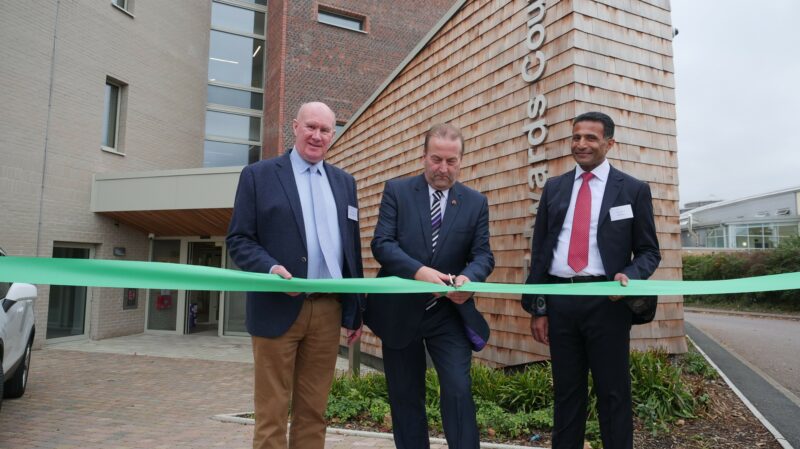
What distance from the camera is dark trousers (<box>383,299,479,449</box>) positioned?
8.73ft

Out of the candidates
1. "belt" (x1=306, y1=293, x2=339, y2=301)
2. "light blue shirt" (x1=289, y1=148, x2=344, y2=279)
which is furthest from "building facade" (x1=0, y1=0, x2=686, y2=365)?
"belt" (x1=306, y1=293, x2=339, y2=301)

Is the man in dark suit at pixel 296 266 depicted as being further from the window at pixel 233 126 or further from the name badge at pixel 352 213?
the window at pixel 233 126

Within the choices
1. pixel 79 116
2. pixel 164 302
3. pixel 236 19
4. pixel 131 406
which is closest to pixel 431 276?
pixel 131 406

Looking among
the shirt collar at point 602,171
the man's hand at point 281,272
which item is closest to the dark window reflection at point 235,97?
the man's hand at point 281,272

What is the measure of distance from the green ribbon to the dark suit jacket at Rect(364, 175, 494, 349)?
0.49ft

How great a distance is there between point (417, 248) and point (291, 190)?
0.71 m

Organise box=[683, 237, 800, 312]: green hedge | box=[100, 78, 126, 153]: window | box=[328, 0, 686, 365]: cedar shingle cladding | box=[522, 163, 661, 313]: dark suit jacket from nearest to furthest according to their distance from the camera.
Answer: box=[522, 163, 661, 313]: dark suit jacket, box=[328, 0, 686, 365]: cedar shingle cladding, box=[100, 78, 126, 153]: window, box=[683, 237, 800, 312]: green hedge

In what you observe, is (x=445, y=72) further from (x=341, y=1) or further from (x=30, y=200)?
(x=341, y=1)

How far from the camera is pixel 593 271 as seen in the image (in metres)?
2.88

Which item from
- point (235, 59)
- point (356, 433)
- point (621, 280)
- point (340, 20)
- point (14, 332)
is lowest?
point (356, 433)

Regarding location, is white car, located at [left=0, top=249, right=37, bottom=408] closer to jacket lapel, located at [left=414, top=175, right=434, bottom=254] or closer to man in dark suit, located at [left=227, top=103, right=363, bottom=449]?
man in dark suit, located at [left=227, top=103, right=363, bottom=449]

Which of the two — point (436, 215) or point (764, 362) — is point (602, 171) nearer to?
point (436, 215)

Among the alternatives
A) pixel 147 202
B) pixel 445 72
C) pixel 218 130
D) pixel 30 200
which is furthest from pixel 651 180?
pixel 218 130

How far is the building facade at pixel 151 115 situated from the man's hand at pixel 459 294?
30.6ft
